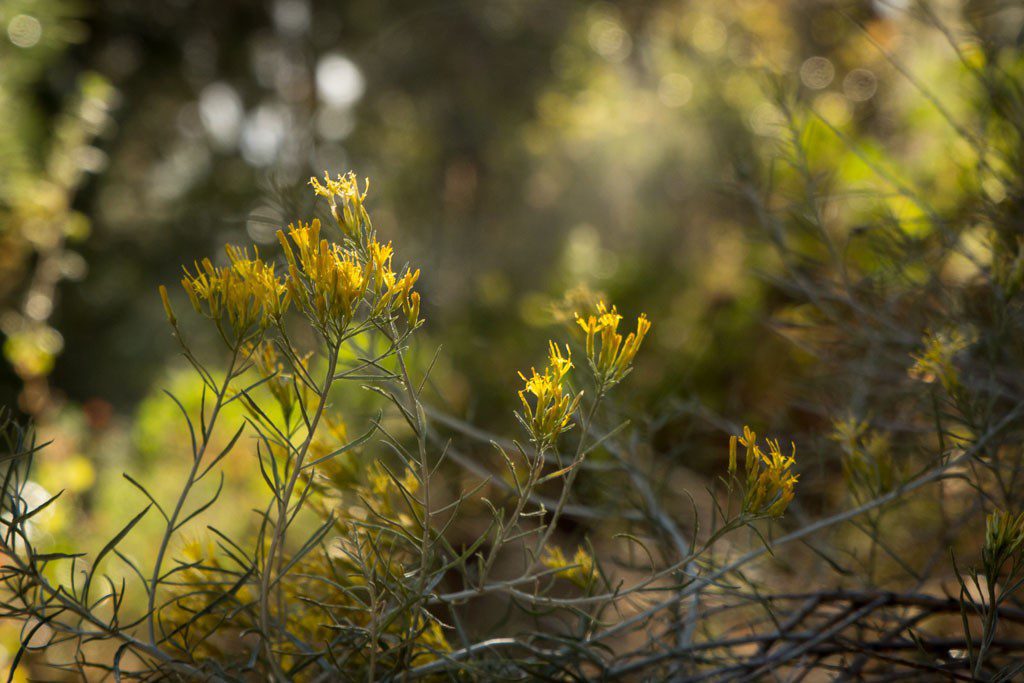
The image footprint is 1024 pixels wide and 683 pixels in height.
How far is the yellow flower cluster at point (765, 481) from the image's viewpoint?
44 centimetres

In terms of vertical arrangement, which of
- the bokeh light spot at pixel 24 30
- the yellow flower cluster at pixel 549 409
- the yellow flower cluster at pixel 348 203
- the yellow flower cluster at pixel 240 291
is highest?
the yellow flower cluster at pixel 348 203

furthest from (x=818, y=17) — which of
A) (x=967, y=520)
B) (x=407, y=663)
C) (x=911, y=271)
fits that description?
(x=407, y=663)

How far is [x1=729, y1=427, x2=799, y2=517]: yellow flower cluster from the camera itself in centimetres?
44

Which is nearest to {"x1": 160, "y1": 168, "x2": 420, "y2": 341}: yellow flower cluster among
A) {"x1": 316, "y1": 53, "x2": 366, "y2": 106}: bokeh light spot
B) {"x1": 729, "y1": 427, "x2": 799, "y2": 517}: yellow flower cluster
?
{"x1": 729, "y1": 427, "x2": 799, "y2": 517}: yellow flower cluster

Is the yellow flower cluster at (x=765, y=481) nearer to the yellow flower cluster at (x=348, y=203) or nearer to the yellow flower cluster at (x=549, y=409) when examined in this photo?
the yellow flower cluster at (x=549, y=409)

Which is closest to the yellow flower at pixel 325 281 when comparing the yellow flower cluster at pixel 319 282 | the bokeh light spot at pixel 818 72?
the yellow flower cluster at pixel 319 282

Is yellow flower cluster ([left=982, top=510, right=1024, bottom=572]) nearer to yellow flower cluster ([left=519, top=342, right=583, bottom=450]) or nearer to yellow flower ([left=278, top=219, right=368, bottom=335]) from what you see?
yellow flower cluster ([left=519, top=342, right=583, bottom=450])

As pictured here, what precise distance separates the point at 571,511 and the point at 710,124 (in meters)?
1.61

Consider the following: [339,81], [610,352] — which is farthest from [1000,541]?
[339,81]

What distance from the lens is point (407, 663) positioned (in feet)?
1.55

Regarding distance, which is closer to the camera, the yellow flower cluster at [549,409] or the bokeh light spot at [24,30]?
the yellow flower cluster at [549,409]

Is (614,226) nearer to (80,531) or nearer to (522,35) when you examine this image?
(522,35)

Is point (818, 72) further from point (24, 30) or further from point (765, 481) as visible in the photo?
point (765, 481)

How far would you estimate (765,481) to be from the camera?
0.45 meters
